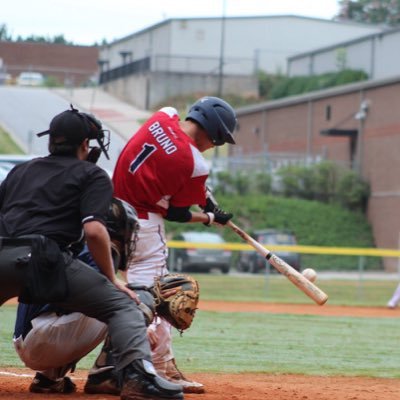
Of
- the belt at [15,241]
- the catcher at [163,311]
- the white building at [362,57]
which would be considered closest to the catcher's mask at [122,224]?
the catcher at [163,311]

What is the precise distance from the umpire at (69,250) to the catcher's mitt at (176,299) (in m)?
0.85

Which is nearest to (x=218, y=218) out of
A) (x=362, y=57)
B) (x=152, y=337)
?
(x=152, y=337)

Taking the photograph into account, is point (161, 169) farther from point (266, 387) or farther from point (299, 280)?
point (266, 387)

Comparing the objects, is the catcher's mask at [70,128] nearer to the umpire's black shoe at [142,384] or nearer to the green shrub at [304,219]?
the umpire's black shoe at [142,384]

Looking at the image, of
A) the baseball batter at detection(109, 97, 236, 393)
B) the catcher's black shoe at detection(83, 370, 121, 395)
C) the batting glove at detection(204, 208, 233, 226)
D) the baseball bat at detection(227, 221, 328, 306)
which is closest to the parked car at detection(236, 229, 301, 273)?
the baseball bat at detection(227, 221, 328, 306)

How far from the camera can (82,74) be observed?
39219 mm

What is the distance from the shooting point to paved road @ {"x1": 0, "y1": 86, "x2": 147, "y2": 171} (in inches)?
1085

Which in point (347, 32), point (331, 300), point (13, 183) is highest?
point (347, 32)

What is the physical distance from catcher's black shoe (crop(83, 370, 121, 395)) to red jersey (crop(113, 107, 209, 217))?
1163 mm

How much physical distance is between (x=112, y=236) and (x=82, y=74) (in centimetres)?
3242

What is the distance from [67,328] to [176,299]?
2.83 feet

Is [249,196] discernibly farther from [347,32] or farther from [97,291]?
[97,291]

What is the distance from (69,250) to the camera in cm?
688

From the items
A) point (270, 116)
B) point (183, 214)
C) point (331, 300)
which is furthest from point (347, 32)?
point (183, 214)
